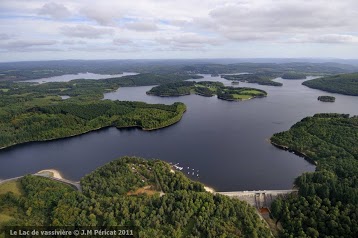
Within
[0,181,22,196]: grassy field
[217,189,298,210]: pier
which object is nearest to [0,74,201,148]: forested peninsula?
[0,181,22,196]: grassy field

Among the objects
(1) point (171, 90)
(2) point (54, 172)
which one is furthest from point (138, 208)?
(1) point (171, 90)

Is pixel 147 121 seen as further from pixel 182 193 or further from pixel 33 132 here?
pixel 182 193

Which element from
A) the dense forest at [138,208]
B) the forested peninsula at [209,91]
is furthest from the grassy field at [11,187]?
the forested peninsula at [209,91]

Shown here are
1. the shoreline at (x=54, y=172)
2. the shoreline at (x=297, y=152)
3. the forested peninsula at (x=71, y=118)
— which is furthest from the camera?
the forested peninsula at (x=71, y=118)

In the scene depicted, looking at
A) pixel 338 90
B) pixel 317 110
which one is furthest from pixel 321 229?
pixel 338 90

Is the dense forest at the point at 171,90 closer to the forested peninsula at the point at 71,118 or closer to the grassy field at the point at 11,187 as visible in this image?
the forested peninsula at the point at 71,118

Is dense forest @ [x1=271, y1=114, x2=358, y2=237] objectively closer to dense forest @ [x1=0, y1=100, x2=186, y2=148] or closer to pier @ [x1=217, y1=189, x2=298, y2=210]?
pier @ [x1=217, y1=189, x2=298, y2=210]
